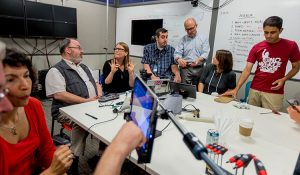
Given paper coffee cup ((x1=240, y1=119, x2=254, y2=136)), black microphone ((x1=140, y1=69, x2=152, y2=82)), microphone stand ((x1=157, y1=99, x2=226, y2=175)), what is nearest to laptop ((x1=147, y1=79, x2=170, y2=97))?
black microphone ((x1=140, y1=69, x2=152, y2=82))

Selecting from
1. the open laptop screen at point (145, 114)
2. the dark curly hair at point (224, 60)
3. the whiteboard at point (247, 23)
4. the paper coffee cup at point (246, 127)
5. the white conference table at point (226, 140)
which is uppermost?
the whiteboard at point (247, 23)

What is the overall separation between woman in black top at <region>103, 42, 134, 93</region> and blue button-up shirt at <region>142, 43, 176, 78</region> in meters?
0.69

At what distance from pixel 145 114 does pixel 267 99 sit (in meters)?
2.19

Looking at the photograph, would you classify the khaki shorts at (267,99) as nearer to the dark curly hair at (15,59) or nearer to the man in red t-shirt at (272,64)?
the man in red t-shirt at (272,64)

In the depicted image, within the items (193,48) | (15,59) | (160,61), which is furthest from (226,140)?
(193,48)

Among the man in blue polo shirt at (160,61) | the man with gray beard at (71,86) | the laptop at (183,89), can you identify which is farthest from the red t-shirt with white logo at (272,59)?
the man with gray beard at (71,86)

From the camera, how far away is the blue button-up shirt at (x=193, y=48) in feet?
11.2

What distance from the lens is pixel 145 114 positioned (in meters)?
0.94

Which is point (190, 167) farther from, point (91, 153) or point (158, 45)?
point (158, 45)

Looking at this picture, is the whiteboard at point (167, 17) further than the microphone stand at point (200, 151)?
Yes

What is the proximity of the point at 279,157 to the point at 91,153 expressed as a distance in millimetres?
1966

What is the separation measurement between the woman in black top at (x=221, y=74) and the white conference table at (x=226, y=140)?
27.1 inches

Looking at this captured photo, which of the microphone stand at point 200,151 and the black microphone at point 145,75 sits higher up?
the microphone stand at point 200,151

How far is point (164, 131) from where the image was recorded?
4.90 ft
